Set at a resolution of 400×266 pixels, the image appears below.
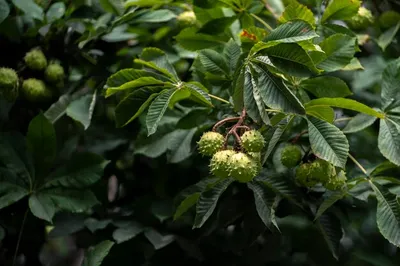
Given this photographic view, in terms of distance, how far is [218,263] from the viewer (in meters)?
1.54

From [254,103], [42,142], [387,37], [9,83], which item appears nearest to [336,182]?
[254,103]

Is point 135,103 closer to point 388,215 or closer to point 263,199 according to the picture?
point 263,199

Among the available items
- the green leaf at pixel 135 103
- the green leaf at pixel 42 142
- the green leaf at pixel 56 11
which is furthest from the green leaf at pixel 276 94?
the green leaf at pixel 56 11

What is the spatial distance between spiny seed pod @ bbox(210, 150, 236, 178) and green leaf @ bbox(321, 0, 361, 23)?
43cm

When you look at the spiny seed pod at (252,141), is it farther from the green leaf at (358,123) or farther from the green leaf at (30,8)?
the green leaf at (30,8)

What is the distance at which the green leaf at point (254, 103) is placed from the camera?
1.11 m

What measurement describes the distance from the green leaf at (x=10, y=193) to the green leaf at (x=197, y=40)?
518mm

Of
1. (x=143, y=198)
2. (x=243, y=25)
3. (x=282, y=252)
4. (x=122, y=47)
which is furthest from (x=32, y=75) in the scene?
(x=282, y=252)

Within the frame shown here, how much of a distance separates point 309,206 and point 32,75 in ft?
2.61

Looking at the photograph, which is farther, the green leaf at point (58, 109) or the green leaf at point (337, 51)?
the green leaf at point (58, 109)

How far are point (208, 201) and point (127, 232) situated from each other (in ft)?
1.03

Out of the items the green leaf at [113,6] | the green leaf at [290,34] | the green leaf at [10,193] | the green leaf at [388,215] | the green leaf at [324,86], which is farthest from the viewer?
the green leaf at [113,6]

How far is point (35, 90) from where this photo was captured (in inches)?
61.5

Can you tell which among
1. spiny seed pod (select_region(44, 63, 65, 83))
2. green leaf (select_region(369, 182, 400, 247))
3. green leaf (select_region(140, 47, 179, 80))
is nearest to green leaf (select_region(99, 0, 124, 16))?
spiny seed pod (select_region(44, 63, 65, 83))
